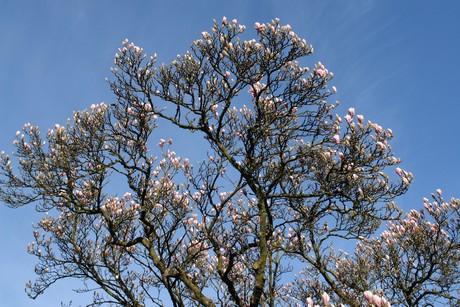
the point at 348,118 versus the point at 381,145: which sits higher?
the point at 348,118

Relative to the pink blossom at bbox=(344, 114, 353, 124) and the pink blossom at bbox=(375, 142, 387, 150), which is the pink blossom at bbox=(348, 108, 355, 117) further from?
the pink blossom at bbox=(375, 142, 387, 150)

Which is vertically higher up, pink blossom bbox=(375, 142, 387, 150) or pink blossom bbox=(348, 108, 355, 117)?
pink blossom bbox=(348, 108, 355, 117)

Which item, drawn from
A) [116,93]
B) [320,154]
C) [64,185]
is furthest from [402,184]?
[64,185]

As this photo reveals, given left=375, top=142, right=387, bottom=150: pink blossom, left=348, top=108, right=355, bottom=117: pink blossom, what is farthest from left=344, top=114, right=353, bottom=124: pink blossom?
left=375, top=142, right=387, bottom=150: pink blossom

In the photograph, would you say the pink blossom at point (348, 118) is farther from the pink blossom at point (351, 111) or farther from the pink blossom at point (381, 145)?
the pink blossom at point (381, 145)

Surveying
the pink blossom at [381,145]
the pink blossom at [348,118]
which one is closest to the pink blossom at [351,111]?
the pink blossom at [348,118]

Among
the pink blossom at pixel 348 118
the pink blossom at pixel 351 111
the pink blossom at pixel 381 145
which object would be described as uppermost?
the pink blossom at pixel 351 111

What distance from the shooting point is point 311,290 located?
17906 mm

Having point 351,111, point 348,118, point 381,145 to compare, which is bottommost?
point 381,145

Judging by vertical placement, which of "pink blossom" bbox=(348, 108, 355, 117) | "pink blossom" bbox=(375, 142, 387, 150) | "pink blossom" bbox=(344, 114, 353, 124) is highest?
"pink blossom" bbox=(348, 108, 355, 117)

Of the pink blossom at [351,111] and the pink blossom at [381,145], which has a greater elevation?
the pink blossom at [351,111]

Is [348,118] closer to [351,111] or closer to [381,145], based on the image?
[351,111]

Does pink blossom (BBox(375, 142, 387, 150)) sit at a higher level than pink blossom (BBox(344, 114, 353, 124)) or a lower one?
lower

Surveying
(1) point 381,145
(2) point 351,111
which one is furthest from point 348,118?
(1) point 381,145
